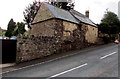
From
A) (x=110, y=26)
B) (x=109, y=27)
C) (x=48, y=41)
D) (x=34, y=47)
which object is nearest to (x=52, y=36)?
(x=48, y=41)

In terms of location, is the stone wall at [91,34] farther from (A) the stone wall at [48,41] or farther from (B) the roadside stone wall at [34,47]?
(B) the roadside stone wall at [34,47]

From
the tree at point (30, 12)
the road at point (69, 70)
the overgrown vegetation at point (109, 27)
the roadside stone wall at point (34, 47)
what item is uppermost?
the tree at point (30, 12)

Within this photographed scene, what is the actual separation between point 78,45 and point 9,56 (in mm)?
10786

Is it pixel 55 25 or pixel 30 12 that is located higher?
pixel 30 12

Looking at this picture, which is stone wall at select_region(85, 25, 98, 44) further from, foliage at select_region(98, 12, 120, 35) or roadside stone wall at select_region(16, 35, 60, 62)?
roadside stone wall at select_region(16, 35, 60, 62)

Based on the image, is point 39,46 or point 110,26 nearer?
point 39,46

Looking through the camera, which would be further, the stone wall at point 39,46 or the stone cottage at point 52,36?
the stone cottage at point 52,36

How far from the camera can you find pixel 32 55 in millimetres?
11773

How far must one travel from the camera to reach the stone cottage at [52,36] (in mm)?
11469

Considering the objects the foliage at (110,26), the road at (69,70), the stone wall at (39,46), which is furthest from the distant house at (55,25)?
the road at (69,70)

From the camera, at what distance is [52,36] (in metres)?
14.7

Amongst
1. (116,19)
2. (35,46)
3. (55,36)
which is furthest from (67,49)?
(116,19)

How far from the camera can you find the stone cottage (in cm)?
1147

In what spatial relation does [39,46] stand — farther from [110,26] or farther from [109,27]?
[110,26]
